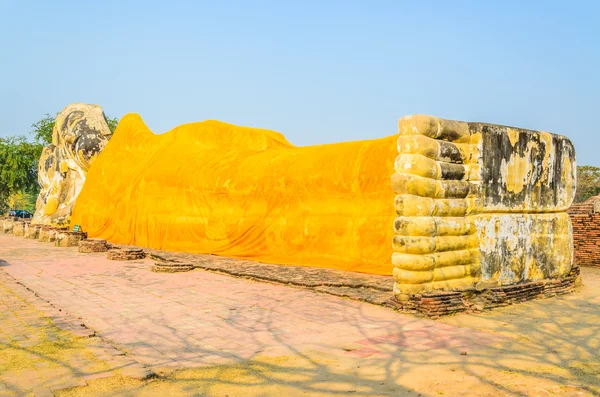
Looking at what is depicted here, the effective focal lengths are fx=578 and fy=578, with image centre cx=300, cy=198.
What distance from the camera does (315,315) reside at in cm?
708

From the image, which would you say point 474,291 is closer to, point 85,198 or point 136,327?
point 136,327

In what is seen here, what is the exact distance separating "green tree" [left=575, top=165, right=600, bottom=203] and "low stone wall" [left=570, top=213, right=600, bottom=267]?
2567cm

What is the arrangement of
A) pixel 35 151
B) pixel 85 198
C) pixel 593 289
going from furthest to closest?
pixel 35 151, pixel 85 198, pixel 593 289

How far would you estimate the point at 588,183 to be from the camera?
37.6 m

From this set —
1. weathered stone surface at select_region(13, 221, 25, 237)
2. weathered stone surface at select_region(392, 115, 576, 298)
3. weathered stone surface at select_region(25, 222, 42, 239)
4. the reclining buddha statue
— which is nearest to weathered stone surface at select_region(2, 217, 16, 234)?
weathered stone surface at select_region(13, 221, 25, 237)

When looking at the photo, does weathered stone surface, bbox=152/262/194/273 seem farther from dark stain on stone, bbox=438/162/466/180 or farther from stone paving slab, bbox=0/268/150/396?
dark stain on stone, bbox=438/162/466/180

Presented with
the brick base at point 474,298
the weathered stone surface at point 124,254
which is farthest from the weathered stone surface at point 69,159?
the brick base at point 474,298

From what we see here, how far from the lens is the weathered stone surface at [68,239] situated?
16.7 metres

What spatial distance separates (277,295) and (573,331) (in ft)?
13.0

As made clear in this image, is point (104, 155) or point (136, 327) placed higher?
point (104, 155)

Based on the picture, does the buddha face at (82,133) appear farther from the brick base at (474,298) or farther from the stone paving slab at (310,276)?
the brick base at (474,298)

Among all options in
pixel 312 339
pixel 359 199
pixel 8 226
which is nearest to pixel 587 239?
pixel 359 199

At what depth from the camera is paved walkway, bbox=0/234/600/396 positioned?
4.64 meters

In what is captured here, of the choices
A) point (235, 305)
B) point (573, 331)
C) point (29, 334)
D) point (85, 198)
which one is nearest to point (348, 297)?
point (235, 305)
